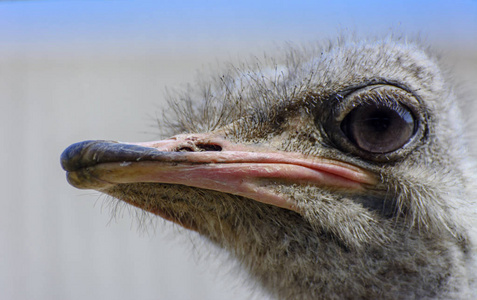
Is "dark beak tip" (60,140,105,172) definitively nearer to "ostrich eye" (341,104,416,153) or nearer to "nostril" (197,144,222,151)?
"nostril" (197,144,222,151)

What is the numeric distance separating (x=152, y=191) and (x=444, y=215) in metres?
0.76

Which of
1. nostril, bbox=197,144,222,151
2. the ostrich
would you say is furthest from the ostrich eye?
nostril, bbox=197,144,222,151

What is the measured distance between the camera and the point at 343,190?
156 centimetres

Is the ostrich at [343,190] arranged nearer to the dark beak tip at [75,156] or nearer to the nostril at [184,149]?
the nostril at [184,149]

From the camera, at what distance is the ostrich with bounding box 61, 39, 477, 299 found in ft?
4.96

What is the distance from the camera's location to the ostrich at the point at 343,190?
1.51 m

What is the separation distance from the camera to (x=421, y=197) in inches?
61.3

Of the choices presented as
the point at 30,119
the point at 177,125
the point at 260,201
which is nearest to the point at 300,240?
the point at 260,201

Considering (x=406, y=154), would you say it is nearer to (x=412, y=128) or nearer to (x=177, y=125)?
(x=412, y=128)

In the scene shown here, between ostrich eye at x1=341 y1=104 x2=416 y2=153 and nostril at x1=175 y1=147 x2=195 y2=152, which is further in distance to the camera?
ostrich eye at x1=341 y1=104 x2=416 y2=153

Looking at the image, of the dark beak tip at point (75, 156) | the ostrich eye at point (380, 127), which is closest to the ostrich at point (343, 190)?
the ostrich eye at point (380, 127)

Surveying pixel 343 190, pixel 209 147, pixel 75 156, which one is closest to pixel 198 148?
pixel 209 147

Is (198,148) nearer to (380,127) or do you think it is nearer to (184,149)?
(184,149)

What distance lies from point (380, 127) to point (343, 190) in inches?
7.5
